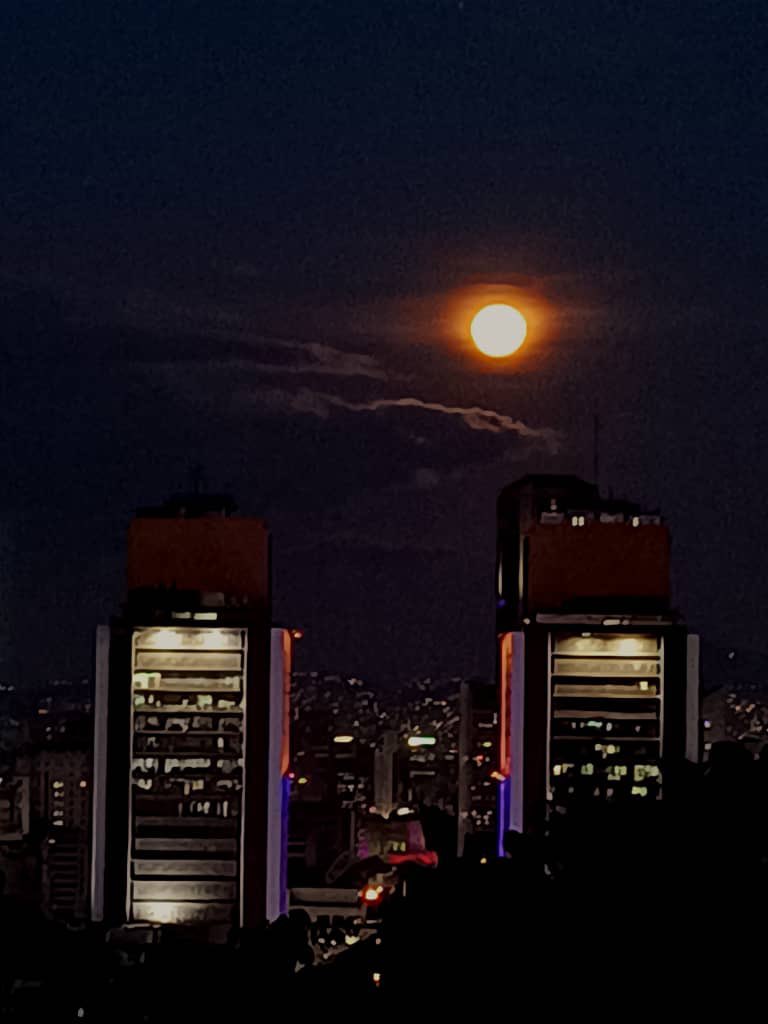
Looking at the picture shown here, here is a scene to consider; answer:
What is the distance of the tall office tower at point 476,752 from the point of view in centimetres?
3025

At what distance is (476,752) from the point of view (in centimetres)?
3098

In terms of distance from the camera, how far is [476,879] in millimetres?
5613

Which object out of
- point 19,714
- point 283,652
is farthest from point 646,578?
point 19,714

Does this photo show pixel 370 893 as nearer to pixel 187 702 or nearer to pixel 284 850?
pixel 284 850

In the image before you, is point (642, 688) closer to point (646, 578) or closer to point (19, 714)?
point (646, 578)

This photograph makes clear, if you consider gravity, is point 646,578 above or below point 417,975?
above

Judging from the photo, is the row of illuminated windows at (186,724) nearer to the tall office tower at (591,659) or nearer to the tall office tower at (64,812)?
the tall office tower at (64,812)

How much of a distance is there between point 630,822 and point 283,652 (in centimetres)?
2052

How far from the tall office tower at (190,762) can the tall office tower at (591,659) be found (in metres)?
2.58

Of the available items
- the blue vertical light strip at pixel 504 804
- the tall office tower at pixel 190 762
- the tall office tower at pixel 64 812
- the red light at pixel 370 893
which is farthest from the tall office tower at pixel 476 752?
the red light at pixel 370 893

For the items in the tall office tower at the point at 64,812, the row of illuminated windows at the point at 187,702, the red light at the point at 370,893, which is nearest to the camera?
the red light at the point at 370,893

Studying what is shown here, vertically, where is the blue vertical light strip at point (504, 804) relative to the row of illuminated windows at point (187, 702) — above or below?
below

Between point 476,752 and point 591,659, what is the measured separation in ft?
16.5

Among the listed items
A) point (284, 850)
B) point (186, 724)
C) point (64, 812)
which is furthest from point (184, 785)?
point (64, 812)
